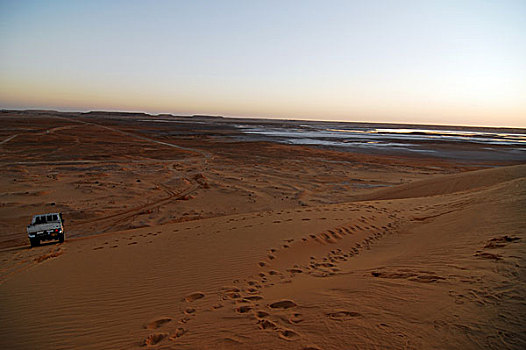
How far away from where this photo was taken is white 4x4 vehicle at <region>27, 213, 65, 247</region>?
959cm

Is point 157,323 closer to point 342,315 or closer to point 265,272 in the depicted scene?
point 265,272

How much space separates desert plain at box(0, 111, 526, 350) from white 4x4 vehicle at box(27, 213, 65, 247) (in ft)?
0.99

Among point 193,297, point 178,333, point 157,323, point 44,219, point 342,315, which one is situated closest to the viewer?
point 342,315

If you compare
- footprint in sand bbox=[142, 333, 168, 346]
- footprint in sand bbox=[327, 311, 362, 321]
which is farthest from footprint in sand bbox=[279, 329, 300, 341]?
footprint in sand bbox=[142, 333, 168, 346]

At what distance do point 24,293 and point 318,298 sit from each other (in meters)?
5.75

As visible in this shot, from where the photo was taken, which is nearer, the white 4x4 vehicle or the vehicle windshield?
the white 4x4 vehicle

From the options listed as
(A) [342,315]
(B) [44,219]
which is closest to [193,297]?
(A) [342,315]

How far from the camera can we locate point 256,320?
14.3ft

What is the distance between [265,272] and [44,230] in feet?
24.6

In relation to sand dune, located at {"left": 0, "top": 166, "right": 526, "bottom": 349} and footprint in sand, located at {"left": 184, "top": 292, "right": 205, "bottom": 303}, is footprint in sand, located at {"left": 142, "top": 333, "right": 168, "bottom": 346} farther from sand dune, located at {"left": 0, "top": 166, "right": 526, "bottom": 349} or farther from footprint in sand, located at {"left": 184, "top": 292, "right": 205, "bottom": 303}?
footprint in sand, located at {"left": 184, "top": 292, "right": 205, "bottom": 303}

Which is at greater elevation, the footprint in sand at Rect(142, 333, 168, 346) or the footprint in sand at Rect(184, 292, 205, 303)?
the footprint in sand at Rect(142, 333, 168, 346)

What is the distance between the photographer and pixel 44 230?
9602mm

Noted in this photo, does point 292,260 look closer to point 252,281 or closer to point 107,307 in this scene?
point 252,281

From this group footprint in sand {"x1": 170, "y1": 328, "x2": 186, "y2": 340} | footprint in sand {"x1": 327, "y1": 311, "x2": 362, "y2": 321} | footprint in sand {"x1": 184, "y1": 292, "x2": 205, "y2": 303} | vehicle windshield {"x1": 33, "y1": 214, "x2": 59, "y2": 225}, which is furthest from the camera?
vehicle windshield {"x1": 33, "y1": 214, "x2": 59, "y2": 225}
